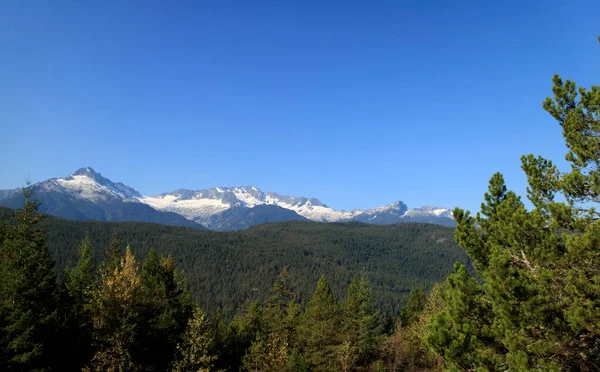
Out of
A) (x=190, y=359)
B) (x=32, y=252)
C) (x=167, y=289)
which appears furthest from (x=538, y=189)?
(x=167, y=289)

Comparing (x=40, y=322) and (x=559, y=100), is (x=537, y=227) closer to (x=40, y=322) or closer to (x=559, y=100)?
(x=559, y=100)

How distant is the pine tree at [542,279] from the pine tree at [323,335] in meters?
29.7

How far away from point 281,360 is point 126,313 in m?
13.9

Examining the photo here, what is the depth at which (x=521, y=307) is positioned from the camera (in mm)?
11156

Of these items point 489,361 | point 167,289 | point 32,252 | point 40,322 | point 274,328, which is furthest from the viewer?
point 274,328

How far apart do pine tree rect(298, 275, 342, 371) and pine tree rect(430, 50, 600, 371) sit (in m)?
29.7

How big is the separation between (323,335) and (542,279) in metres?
33.8

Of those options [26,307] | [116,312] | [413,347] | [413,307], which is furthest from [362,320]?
[26,307]

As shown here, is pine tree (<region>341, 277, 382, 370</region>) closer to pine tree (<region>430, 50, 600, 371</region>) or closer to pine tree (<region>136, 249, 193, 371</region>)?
pine tree (<region>136, 249, 193, 371</region>)

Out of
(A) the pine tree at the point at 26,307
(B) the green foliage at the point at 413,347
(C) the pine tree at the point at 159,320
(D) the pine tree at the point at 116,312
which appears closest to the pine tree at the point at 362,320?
(B) the green foliage at the point at 413,347

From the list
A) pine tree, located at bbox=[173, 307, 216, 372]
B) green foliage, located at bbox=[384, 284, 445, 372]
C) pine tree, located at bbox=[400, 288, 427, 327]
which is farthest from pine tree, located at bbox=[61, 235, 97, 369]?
pine tree, located at bbox=[400, 288, 427, 327]

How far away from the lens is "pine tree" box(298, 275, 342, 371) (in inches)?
1603

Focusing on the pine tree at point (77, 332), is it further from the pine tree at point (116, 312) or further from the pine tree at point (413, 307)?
the pine tree at point (413, 307)

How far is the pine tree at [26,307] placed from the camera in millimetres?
21766
